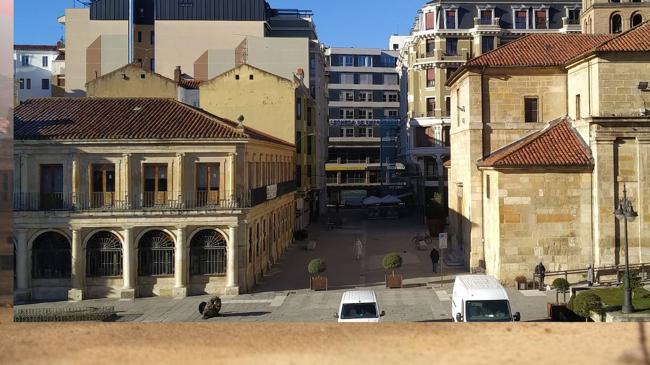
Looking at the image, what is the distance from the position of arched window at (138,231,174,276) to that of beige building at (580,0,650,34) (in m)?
19.6

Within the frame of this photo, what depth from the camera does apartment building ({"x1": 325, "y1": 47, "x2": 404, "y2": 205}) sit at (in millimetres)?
37906

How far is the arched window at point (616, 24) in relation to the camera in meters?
27.8

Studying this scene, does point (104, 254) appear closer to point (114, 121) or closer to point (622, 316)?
point (114, 121)

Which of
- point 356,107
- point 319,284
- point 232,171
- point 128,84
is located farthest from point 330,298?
point 356,107

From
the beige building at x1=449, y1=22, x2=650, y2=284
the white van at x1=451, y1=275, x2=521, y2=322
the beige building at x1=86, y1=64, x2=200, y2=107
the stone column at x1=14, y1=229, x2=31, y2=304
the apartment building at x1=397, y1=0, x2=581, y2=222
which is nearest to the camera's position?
the white van at x1=451, y1=275, x2=521, y2=322

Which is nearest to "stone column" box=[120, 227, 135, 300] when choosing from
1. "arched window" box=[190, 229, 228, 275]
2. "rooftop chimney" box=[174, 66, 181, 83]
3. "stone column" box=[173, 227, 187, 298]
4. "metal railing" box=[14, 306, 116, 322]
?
"stone column" box=[173, 227, 187, 298]

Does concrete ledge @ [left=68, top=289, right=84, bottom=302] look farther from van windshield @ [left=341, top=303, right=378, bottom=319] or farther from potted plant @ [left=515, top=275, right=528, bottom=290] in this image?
potted plant @ [left=515, top=275, right=528, bottom=290]

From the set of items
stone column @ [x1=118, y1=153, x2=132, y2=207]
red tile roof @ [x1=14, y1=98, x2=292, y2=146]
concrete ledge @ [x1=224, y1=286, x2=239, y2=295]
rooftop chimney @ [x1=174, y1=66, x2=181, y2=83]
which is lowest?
concrete ledge @ [x1=224, y1=286, x2=239, y2=295]

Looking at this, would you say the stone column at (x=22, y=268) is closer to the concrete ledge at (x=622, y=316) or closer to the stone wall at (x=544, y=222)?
the stone wall at (x=544, y=222)

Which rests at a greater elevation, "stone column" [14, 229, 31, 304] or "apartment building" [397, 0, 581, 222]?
"apartment building" [397, 0, 581, 222]

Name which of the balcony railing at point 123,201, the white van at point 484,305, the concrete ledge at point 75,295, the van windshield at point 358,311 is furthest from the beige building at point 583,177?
the concrete ledge at point 75,295

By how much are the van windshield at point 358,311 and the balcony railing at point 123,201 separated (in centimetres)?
728

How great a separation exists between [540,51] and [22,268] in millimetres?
17051

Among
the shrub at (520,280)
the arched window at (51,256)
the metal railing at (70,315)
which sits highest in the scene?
the arched window at (51,256)
